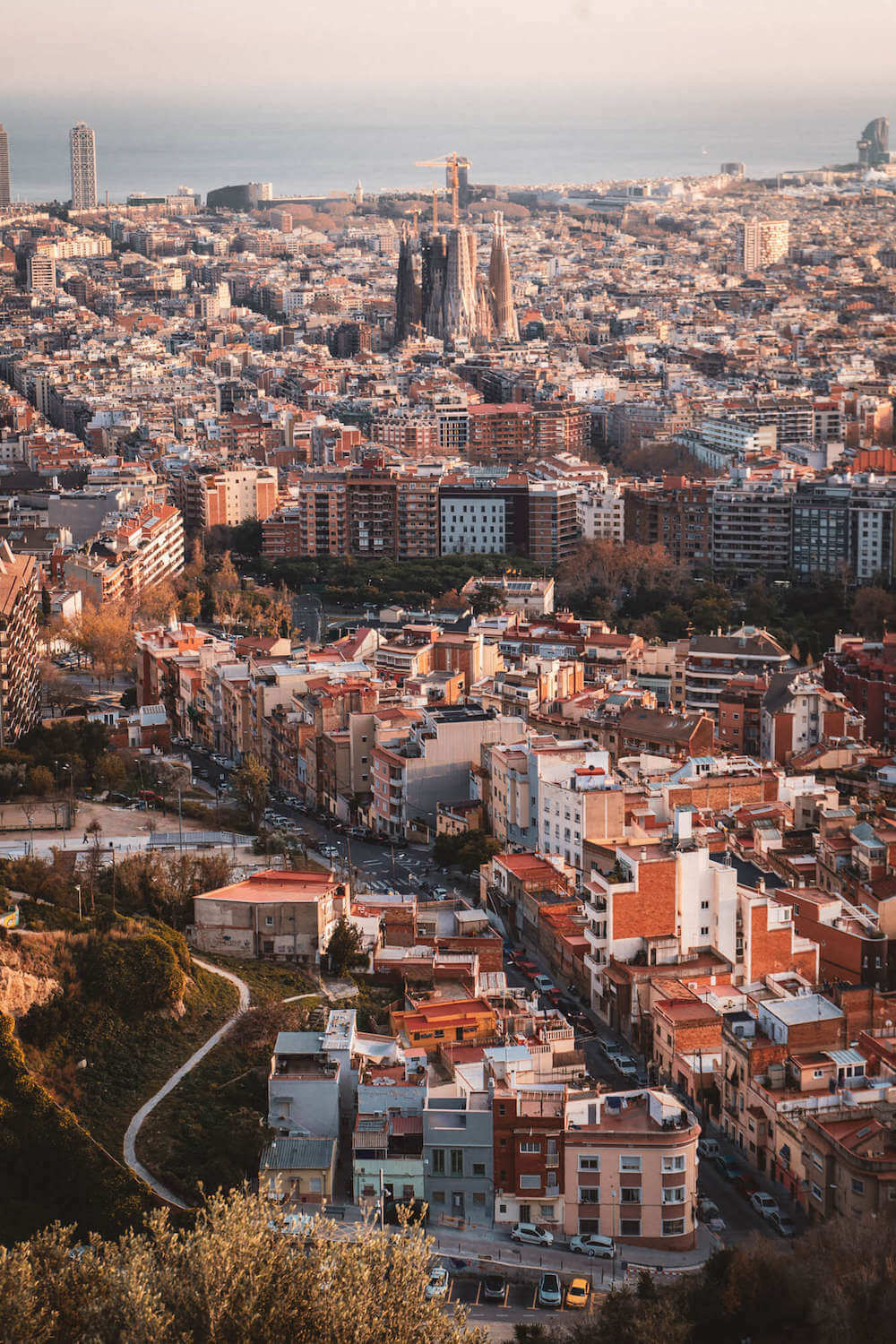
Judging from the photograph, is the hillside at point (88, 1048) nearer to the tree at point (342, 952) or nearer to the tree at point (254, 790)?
the tree at point (342, 952)

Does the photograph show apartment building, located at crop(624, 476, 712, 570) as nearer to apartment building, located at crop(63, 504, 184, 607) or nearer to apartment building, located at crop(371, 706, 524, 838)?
apartment building, located at crop(63, 504, 184, 607)

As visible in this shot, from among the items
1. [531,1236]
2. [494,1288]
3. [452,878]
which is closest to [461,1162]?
[531,1236]

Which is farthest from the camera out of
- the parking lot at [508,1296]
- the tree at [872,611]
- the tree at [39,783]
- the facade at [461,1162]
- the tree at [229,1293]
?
the tree at [872,611]

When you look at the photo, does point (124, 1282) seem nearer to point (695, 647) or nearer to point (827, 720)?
point (827, 720)

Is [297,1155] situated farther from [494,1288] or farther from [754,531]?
[754,531]

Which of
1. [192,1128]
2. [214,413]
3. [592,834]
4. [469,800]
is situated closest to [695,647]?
[469,800]

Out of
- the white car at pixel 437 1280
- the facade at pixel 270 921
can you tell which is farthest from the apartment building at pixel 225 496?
the white car at pixel 437 1280
